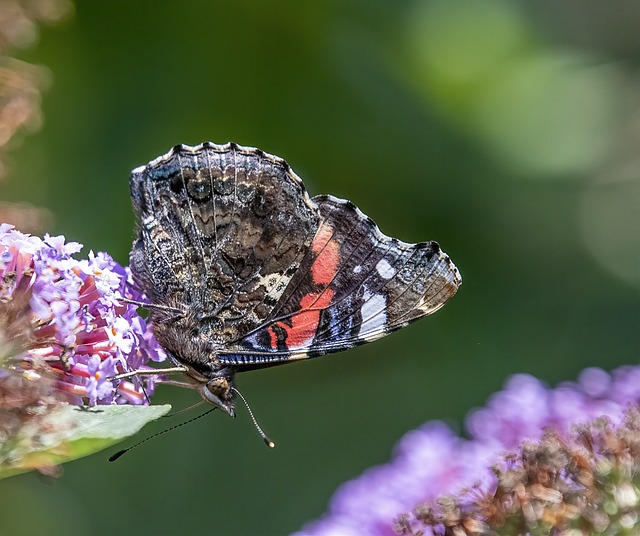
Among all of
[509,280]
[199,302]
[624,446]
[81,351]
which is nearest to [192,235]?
[199,302]

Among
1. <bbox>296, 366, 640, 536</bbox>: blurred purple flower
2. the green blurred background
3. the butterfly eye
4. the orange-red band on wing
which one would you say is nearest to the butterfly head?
the butterfly eye

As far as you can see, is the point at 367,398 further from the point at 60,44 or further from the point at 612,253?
A: the point at 60,44

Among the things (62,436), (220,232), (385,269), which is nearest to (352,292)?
(385,269)

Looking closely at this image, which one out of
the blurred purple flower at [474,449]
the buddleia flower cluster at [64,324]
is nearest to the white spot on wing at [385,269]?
the blurred purple flower at [474,449]

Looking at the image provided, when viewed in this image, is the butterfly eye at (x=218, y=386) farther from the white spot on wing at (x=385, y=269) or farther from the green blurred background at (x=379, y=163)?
the green blurred background at (x=379, y=163)

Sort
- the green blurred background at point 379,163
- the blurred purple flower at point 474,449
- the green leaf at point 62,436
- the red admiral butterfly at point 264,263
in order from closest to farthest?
the green leaf at point 62,436, the blurred purple flower at point 474,449, the red admiral butterfly at point 264,263, the green blurred background at point 379,163

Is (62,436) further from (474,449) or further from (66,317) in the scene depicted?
(474,449)
